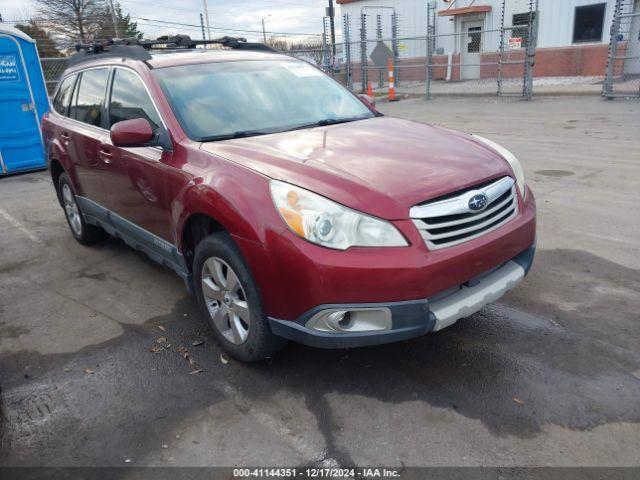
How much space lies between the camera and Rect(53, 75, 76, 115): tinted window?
5301 millimetres

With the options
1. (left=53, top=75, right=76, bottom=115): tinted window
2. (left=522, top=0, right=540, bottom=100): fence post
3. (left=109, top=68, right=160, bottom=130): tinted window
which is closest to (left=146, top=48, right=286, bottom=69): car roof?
(left=109, top=68, right=160, bottom=130): tinted window

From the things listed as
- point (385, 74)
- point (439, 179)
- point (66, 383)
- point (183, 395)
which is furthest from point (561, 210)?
point (385, 74)

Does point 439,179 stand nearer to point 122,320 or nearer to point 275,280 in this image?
point 275,280

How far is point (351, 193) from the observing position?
2621mm

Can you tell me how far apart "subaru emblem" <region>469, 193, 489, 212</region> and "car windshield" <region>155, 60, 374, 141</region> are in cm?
142

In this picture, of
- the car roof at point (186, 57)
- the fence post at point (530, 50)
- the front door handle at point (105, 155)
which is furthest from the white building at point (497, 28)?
the front door handle at point (105, 155)

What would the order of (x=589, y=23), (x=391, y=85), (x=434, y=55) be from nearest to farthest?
(x=391, y=85), (x=589, y=23), (x=434, y=55)

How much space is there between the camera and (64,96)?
5.46 metres

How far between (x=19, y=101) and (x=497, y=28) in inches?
709

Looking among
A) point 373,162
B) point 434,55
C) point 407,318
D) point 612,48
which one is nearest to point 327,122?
point 373,162

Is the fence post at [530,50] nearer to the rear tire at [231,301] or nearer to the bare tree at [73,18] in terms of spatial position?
the rear tire at [231,301]

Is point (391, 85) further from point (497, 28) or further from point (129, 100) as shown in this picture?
point (129, 100)

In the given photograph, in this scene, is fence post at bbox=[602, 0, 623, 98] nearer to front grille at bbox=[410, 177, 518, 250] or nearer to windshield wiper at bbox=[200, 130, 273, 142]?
front grille at bbox=[410, 177, 518, 250]

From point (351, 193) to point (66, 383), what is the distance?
2.09 m
